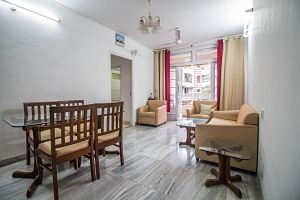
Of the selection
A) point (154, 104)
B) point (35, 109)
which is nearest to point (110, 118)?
point (35, 109)

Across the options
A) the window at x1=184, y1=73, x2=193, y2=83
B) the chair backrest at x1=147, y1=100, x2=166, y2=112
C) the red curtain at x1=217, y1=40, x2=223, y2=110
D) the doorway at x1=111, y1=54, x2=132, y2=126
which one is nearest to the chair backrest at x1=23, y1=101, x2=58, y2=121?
the doorway at x1=111, y1=54, x2=132, y2=126

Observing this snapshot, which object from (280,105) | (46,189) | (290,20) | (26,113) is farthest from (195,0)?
(46,189)

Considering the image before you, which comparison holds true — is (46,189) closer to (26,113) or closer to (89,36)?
(26,113)

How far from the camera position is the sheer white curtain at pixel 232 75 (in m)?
4.31

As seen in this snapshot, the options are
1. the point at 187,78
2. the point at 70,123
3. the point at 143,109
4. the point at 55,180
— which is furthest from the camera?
the point at 187,78

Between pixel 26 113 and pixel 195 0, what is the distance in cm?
334

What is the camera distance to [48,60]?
8.91 ft

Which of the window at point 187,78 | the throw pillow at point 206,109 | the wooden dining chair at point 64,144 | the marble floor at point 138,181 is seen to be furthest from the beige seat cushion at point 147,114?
the wooden dining chair at point 64,144

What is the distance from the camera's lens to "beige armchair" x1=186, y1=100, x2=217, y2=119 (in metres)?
4.45

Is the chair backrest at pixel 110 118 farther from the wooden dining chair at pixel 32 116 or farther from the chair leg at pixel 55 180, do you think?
the wooden dining chair at pixel 32 116

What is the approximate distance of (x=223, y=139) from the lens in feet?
6.85

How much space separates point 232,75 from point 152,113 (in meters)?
2.63

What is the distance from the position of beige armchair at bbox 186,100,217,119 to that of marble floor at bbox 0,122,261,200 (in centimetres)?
198

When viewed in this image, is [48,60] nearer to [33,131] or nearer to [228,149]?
[33,131]
